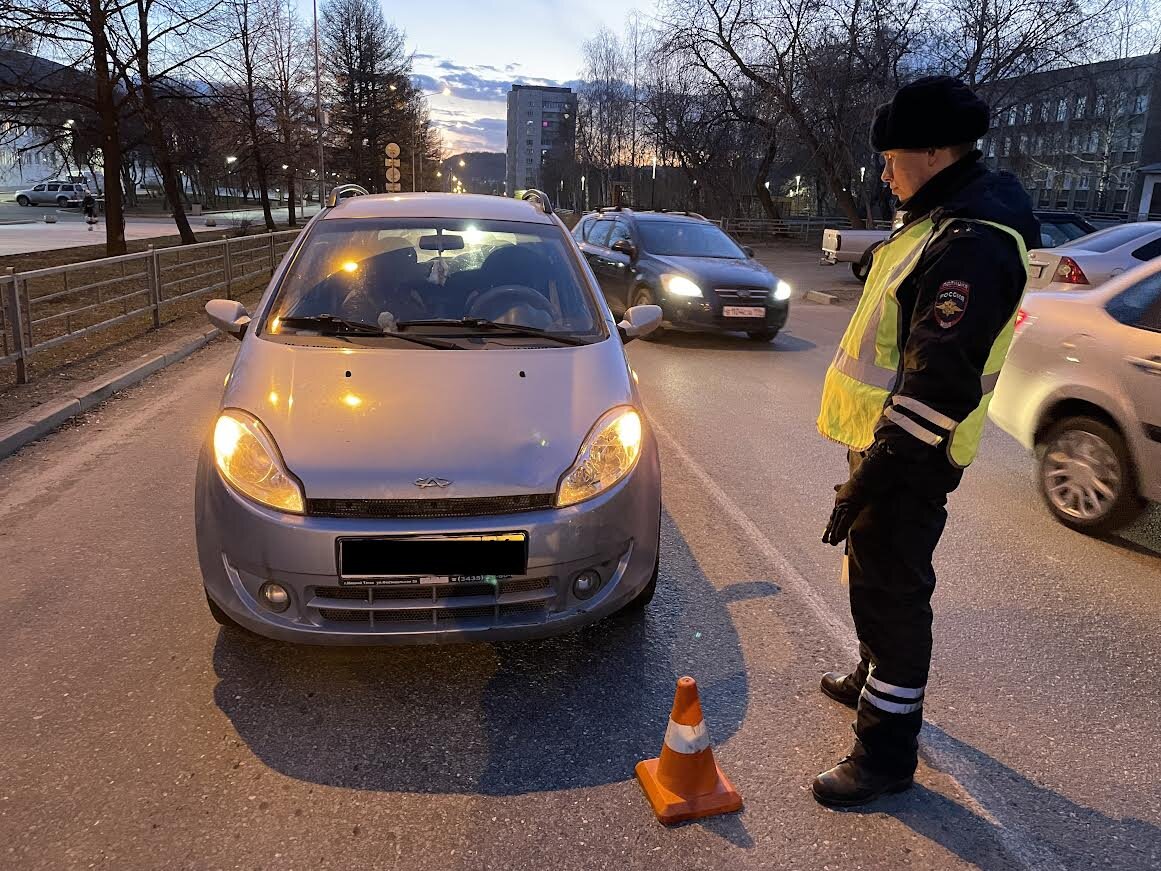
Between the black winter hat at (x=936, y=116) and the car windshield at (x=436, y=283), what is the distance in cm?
174

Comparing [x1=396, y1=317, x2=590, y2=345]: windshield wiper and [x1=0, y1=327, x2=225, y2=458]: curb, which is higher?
[x1=396, y1=317, x2=590, y2=345]: windshield wiper

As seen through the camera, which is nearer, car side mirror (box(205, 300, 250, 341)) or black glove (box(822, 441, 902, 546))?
black glove (box(822, 441, 902, 546))

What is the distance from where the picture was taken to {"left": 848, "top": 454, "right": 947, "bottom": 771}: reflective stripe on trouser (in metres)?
2.39

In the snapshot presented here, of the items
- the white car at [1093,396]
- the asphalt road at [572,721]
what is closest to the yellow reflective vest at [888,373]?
the asphalt road at [572,721]

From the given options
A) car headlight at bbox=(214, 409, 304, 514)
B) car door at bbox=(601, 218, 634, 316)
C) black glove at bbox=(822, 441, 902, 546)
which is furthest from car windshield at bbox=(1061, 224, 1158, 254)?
car headlight at bbox=(214, 409, 304, 514)

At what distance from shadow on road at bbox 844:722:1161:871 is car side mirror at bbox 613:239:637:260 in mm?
9556

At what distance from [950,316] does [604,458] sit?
130 cm

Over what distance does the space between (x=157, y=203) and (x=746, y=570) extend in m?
88.1

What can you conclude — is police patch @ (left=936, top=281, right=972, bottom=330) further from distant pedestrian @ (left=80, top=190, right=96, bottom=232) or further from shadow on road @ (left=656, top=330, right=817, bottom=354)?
distant pedestrian @ (left=80, top=190, right=96, bottom=232)

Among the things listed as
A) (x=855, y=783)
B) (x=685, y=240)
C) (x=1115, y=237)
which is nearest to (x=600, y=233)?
(x=685, y=240)

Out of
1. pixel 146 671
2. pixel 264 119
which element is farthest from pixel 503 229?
pixel 264 119

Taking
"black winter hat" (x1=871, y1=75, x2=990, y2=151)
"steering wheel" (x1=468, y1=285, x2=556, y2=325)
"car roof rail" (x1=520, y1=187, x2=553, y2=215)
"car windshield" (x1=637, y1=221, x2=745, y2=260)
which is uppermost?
"black winter hat" (x1=871, y1=75, x2=990, y2=151)

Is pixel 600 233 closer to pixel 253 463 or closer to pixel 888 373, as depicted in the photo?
pixel 253 463

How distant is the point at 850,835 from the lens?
2.40m
